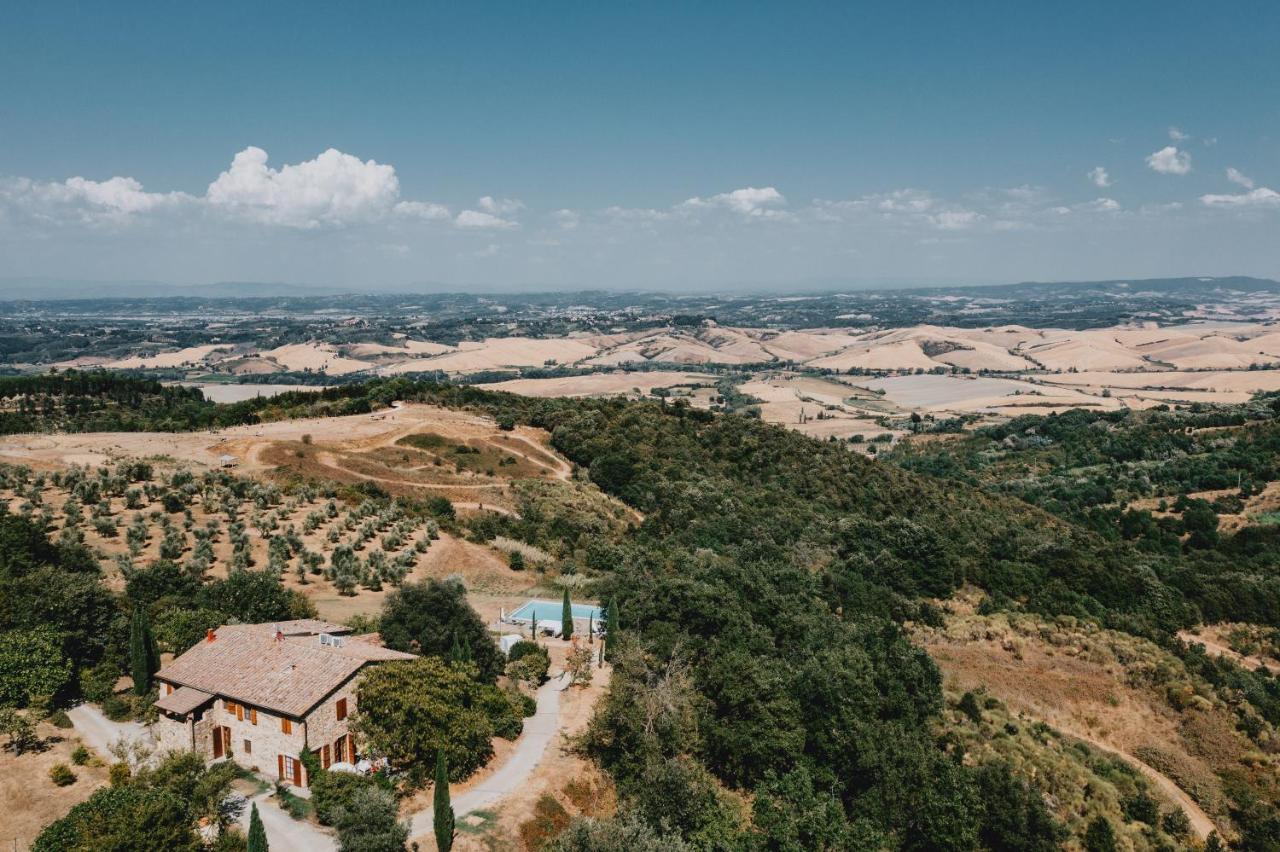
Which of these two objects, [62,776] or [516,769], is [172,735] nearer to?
[62,776]

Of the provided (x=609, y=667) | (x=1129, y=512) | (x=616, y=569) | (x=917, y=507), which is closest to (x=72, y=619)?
(x=609, y=667)

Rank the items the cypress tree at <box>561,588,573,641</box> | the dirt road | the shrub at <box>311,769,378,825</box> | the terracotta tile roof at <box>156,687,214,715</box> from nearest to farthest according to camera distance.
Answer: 1. the shrub at <box>311,769,378,825</box>
2. the dirt road
3. the terracotta tile roof at <box>156,687,214,715</box>
4. the cypress tree at <box>561,588,573,641</box>

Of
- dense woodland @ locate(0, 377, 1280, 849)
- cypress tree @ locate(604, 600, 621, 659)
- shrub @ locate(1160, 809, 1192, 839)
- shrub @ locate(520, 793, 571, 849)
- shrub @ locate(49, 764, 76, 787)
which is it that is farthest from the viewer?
cypress tree @ locate(604, 600, 621, 659)

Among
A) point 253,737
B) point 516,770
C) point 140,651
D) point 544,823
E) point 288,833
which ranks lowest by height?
point 544,823

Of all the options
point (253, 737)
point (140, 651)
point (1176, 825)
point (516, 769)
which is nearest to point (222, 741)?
point (253, 737)

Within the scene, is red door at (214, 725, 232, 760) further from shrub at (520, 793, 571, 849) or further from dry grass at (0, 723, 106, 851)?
shrub at (520, 793, 571, 849)

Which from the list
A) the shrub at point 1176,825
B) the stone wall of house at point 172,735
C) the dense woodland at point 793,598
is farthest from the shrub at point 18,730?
the shrub at point 1176,825

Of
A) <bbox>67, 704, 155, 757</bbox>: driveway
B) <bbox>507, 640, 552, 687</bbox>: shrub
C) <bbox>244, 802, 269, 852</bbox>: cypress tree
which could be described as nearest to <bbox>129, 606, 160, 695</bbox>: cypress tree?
<bbox>67, 704, 155, 757</bbox>: driveway
